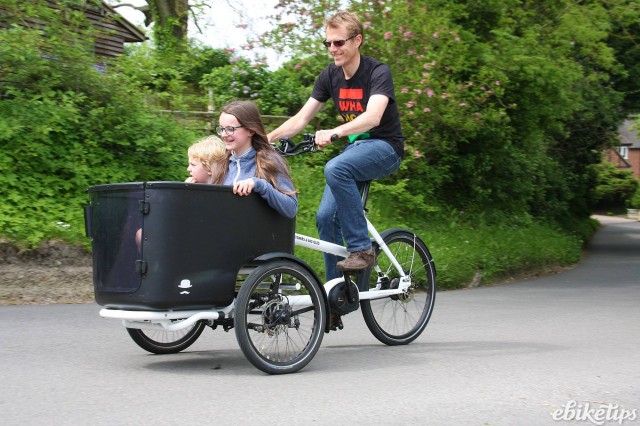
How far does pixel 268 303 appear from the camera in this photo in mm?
5449

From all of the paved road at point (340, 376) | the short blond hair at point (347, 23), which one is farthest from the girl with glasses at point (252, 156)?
the paved road at point (340, 376)

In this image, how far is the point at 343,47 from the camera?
6074 mm

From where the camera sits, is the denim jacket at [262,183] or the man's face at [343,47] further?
the man's face at [343,47]

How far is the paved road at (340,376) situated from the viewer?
4496 mm

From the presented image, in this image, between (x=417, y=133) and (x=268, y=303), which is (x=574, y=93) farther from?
(x=268, y=303)

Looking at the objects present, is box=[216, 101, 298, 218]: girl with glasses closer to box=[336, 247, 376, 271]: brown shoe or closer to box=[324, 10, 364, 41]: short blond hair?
box=[336, 247, 376, 271]: brown shoe

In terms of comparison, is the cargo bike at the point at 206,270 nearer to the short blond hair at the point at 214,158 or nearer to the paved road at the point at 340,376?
the paved road at the point at 340,376

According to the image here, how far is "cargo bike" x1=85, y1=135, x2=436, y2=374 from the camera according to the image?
5102 millimetres

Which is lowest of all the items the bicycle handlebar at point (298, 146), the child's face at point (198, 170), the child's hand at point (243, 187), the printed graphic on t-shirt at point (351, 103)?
the child's hand at point (243, 187)

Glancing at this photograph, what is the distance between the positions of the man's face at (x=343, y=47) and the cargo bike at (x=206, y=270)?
61 cm

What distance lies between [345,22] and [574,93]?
34.6 ft

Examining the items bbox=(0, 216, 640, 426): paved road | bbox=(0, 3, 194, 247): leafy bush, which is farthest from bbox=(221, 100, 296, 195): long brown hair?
bbox=(0, 3, 194, 247): leafy bush

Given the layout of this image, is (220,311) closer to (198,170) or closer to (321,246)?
(198,170)

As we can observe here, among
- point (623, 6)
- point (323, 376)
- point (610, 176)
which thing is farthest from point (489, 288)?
point (610, 176)
